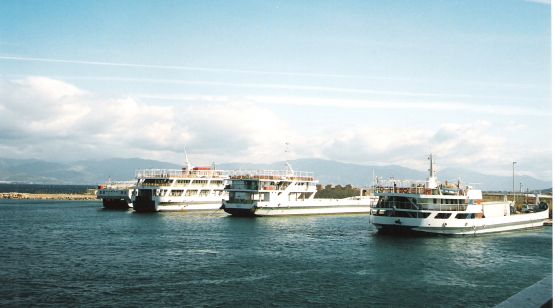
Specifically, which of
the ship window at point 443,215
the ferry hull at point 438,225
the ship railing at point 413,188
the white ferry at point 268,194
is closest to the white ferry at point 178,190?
the white ferry at point 268,194

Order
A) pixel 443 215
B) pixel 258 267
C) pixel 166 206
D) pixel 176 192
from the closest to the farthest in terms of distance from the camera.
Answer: pixel 258 267 → pixel 443 215 → pixel 166 206 → pixel 176 192

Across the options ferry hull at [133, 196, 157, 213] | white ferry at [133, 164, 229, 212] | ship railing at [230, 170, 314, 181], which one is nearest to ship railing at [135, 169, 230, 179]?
white ferry at [133, 164, 229, 212]

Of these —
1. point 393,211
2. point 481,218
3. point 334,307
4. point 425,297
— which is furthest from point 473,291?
point 481,218

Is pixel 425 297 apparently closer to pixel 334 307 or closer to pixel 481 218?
pixel 334 307

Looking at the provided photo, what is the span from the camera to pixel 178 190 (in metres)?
91.4

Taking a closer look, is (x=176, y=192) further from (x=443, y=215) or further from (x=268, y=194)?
(x=443, y=215)

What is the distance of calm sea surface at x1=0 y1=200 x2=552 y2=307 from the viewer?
27625 mm

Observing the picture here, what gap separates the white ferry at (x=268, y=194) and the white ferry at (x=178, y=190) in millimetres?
10545

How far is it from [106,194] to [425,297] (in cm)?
8785

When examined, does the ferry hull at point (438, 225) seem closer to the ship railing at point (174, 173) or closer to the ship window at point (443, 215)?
the ship window at point (443, 215)

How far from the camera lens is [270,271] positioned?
34.7 metres

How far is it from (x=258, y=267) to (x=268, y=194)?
44.4m

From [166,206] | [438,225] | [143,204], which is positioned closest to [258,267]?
[438,225]

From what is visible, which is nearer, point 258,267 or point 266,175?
point 258,267
